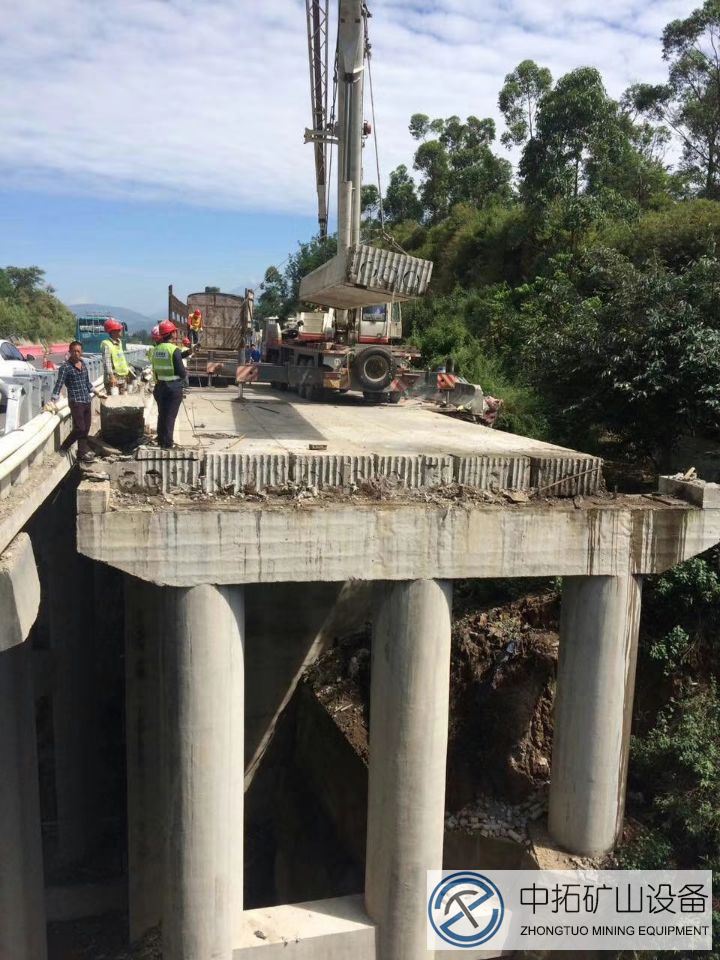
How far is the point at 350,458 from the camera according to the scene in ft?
28.0

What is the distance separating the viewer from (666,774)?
30.9 feet

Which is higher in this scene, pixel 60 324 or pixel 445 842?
pixel 60 324

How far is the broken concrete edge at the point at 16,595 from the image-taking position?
22.7 feet

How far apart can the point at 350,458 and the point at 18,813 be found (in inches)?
264

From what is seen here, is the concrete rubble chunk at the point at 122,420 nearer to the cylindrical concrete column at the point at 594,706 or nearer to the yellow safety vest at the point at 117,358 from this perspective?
the yellow safety vest at the point at 117,358

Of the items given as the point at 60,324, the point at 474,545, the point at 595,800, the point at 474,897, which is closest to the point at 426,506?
the point at 474,545

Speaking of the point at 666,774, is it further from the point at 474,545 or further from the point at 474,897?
the point at 474,545

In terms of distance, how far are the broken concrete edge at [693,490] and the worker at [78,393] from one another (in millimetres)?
7235

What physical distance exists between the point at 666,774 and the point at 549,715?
167 cm

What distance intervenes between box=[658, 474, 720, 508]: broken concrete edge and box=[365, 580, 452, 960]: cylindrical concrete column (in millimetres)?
3193

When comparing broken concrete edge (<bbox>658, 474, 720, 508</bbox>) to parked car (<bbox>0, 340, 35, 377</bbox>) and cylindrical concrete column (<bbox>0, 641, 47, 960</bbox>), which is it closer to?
cylindrical concrete column (<bbox>0, 641, 47, 960</bbox>)

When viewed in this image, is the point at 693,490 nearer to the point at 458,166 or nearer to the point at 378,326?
the point at 378,326

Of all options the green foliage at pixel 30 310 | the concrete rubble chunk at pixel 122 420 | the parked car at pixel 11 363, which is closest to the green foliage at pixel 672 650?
the concrete rubble chunk at pixel 122 420

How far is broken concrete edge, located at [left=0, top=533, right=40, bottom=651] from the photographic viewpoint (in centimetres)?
693
